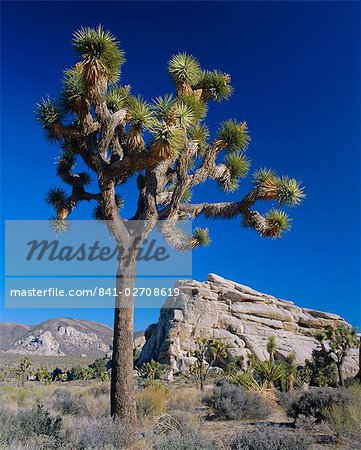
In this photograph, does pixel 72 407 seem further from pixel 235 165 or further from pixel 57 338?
pixel 57 338

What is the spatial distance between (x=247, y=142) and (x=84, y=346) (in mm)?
106460

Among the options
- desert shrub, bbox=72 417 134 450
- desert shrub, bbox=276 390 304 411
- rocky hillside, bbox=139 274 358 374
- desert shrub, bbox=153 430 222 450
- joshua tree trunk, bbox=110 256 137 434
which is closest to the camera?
desert shrub, bbox=153 430 222 450

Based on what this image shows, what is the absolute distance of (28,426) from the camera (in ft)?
20.7

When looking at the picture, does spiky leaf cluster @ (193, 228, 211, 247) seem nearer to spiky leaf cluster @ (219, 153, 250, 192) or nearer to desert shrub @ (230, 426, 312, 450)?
spiky leaf cluster @ (219, 153, 250, 192)

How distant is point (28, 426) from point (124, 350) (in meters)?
1.85

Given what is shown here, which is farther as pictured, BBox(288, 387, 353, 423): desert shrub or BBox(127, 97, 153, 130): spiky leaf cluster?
BBox(288, 387, 353, 423): desert shrub

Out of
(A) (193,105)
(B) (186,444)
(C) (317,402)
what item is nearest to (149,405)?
(C) (317,402)

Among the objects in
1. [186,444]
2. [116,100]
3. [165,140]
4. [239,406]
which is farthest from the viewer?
[239,406]

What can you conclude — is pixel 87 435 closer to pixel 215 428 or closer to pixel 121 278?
pixel 121 278

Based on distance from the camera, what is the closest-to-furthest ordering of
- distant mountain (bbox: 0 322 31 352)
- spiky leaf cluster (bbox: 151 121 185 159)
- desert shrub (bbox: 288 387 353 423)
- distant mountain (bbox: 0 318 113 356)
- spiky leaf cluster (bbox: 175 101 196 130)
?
spiky leaf cluster (bbox: 151 121 185 159) → spiky leaf cluster (bbox: 175 101 196 130) → desert shrub (bbox: 288 387 353 423) → distant mountain (bbox: 0 318 113 356) → distant mountain (bbox: 0 322 31 352)

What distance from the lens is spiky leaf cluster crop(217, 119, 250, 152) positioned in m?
9.61

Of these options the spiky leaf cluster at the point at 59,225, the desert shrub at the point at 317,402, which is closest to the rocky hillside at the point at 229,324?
the desert shrub at the point at 317,402

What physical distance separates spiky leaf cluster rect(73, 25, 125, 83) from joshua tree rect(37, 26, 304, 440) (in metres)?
0.02

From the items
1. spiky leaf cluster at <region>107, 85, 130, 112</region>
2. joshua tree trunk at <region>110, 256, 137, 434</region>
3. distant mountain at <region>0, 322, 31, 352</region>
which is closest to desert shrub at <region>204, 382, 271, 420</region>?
joshua tree trunk at <region>110, 256, 137, 434</region>
